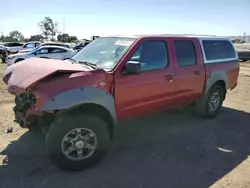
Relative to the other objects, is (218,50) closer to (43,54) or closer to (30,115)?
(30,115)

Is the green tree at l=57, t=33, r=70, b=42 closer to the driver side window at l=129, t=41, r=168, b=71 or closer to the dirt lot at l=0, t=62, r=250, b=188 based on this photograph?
the dirt lot at l=0, t=62, r=250, b=188

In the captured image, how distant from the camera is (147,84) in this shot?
4.43 m

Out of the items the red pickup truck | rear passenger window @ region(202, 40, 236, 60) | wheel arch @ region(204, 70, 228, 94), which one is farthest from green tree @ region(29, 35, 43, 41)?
the red pickup truck

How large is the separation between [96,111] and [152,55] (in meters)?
1.41

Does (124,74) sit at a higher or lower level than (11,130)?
higher

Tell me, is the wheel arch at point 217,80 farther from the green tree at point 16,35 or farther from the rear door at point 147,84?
the green tree at point 16,35

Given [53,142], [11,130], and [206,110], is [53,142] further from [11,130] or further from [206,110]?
[206,110]

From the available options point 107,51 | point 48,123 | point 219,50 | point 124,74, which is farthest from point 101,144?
point 219,50

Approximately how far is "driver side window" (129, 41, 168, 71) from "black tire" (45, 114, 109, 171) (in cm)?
122

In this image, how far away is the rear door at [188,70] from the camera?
5.05 m

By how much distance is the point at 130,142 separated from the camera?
4.82 m

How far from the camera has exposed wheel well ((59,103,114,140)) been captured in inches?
147

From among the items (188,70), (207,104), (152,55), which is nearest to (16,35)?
(207,104)

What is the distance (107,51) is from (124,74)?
67 cm
